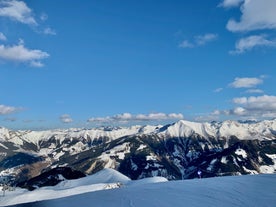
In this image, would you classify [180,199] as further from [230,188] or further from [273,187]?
[273,187]

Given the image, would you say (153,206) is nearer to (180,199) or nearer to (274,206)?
(180,199)

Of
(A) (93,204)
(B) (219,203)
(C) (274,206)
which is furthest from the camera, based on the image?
(A) (93,204)

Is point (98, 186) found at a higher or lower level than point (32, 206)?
lower

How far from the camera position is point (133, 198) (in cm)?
4441

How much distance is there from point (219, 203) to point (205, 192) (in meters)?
9.55

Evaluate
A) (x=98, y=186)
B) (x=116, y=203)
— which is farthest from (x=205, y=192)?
(x=98, y=186)

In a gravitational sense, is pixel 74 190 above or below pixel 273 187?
below

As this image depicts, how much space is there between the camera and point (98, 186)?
158 meters

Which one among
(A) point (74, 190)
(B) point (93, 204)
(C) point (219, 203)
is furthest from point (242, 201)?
(A) point (74, 190)

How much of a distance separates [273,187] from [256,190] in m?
Result: 3.97

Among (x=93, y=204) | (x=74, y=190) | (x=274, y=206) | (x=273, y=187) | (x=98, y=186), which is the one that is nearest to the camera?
(x=274, y=206)

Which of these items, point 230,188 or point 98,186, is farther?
point 98,186

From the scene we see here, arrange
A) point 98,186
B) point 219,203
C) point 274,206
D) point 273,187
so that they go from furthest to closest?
point 98,186 < point 273,187 < point 219,203 < point 274,206

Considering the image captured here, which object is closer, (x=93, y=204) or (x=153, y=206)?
(x=153, y=206)
